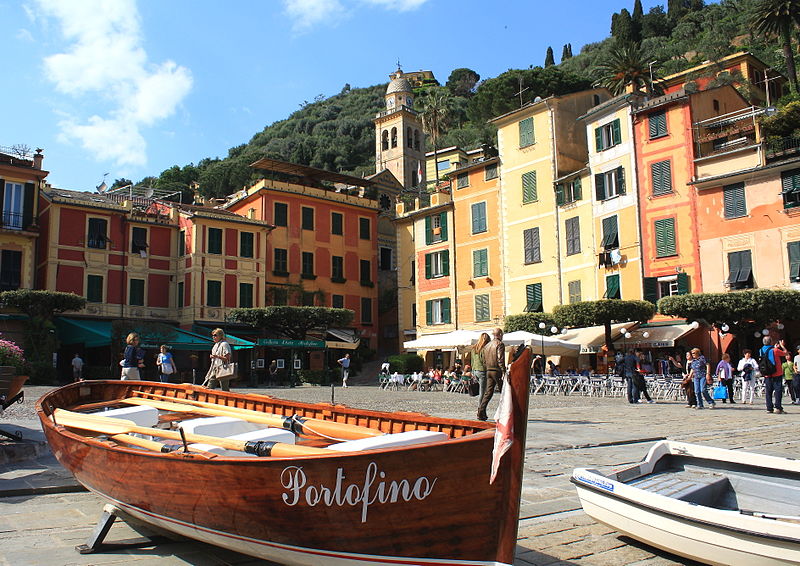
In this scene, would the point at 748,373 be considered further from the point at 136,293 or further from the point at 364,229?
the point at 364,229

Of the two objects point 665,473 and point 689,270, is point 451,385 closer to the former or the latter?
point 689,270

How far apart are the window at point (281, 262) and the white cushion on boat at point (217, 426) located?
34.8 m

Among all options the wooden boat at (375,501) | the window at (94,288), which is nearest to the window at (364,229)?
the window at (94,288)

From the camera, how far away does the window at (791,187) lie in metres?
25.2

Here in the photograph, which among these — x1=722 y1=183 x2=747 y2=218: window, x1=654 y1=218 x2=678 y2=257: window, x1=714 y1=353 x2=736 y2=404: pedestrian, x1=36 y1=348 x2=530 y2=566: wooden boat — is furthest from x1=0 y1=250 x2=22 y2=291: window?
x1=36 y1=348 x2=530 y2=566: wooden boat

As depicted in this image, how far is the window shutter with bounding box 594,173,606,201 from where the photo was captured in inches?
1232

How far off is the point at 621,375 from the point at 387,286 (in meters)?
27.7

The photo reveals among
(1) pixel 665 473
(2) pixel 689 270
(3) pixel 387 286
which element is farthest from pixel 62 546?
(3) pixel 387 286

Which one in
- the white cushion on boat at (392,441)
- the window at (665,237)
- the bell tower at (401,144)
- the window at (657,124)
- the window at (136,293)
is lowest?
the white cushion on boat at (392,441)

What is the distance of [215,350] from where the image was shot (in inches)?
454

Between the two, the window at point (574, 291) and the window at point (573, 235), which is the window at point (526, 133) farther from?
the window at point (574, 291)

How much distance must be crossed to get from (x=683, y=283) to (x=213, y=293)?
76.5ft

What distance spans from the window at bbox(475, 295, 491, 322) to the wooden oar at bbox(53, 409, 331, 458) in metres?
31.0

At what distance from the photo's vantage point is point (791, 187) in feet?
83.3
